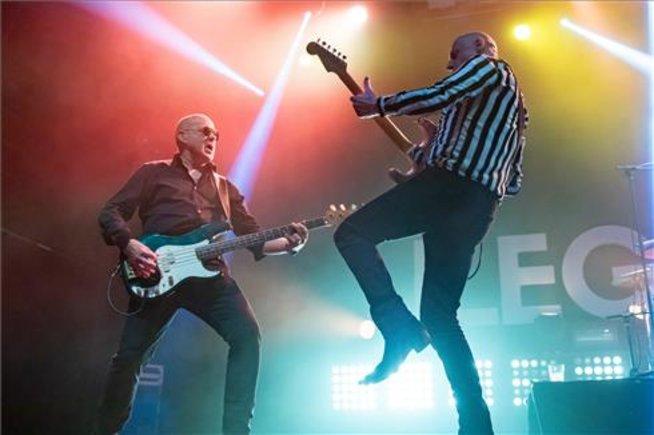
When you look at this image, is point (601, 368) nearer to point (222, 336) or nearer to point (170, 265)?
point (222, 336)

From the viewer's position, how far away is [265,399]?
252 inches

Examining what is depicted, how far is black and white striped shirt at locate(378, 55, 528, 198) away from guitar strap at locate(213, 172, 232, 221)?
1700 millimetres

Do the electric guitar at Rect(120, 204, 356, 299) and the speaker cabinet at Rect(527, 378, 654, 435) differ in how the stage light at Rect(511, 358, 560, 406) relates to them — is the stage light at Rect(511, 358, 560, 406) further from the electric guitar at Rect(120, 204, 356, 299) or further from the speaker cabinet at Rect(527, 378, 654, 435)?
the electric guitar at Rect(120, 204, 356, 299)

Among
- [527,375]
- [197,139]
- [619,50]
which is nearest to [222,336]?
[197,139]

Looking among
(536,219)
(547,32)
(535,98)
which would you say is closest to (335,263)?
(536,219)

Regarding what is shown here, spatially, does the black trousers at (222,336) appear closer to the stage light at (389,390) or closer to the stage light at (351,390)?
the stage light at (389,390)

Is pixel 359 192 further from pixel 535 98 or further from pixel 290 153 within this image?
pixel 535 98

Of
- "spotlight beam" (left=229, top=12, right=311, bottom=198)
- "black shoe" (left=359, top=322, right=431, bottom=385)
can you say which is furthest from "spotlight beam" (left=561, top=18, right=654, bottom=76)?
"black shoe" (left=359, top=322, right=431, bottom=385)

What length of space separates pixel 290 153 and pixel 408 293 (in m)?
2.06

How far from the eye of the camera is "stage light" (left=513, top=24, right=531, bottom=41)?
6.99m

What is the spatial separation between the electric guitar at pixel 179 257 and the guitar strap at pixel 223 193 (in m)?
0.24

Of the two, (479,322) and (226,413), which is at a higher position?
(479,322)

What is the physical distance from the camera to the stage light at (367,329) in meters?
6.38

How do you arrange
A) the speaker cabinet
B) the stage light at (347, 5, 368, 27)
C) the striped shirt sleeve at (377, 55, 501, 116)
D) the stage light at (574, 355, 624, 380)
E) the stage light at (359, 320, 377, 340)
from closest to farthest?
the striped shirt sleeve at (377, 55, 501, 116), the speaker cabinet, the stage light at (574, 355, 624, 380), the stage light at (359, 320, 377, 340), the stage light at (347, 5, 368, 27)
